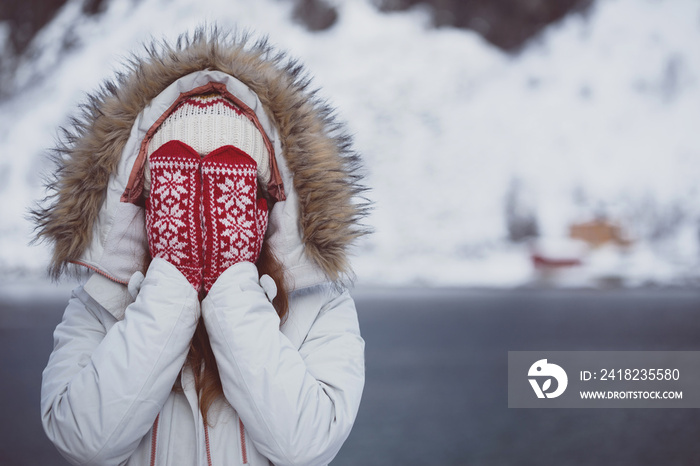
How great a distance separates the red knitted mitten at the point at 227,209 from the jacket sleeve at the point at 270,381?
0.06 meters

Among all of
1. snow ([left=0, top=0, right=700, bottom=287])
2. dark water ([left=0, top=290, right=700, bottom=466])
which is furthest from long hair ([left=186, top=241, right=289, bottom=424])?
snow ([left=0, top=0, right=700, bottom=287])

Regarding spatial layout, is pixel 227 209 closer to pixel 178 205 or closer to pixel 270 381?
pixel 178 205

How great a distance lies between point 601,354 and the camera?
20.6 meters

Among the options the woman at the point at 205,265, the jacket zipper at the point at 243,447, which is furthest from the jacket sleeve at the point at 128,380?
the jacket zipper at the point at 243,447

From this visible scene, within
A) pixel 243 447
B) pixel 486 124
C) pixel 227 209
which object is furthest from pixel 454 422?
pixel 486 124

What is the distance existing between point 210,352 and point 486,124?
432ft

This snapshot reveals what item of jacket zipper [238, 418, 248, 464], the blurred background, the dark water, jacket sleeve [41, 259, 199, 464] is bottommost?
the dark water

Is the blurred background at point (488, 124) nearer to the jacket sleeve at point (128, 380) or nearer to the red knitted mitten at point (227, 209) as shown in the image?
the red knitted mitten at point (227, 209)

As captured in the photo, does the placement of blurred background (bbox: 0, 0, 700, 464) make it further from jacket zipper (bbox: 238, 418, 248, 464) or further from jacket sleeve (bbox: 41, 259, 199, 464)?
jacket sleeve (bbox: 41, 259, 199, 464)

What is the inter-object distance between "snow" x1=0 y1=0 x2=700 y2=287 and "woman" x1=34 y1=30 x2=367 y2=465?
3631 inches

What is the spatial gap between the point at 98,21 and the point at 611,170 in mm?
96439

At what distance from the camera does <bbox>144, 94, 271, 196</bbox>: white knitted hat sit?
4.62 feet

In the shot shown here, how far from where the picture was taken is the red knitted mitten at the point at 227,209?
54.9 inches

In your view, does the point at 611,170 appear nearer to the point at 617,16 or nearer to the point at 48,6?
the point at 617,16
